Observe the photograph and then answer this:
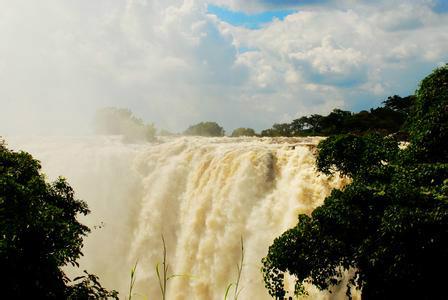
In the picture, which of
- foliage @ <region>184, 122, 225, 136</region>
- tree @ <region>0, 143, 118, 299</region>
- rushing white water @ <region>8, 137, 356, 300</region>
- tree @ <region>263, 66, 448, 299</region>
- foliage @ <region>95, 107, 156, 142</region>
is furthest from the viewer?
foliage @ <region>184, 122, 225, 136</region>

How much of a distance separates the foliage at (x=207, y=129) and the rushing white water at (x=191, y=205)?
77.3 ft

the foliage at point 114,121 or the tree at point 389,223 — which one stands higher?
the foliage at point 114,121

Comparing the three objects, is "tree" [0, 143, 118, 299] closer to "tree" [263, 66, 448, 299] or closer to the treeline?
"tree" [263, 66, 448, 299]

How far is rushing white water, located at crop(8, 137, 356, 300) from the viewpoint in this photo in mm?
17391

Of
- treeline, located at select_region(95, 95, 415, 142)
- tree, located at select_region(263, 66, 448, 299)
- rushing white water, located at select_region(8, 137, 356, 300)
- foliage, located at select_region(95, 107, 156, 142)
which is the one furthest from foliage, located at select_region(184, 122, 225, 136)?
tree, located at select_region(263, 66, 448, 299)

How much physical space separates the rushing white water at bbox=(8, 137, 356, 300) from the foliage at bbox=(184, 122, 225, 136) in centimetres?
2355

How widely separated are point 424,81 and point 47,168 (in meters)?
20.0

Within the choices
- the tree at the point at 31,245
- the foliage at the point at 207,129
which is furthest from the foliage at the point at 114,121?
the tree at the point at 31,245

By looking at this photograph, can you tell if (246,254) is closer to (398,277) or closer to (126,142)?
(398,277)

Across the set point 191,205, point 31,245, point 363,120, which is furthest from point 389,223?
point 363,120

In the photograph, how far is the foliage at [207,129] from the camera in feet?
161

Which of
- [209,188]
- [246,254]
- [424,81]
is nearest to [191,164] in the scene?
[209,188]

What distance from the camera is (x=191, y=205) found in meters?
20.3

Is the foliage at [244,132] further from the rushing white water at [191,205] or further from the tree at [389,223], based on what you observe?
the tree at [389,223]
